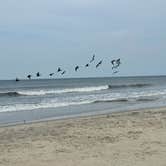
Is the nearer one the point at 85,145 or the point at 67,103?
the point at 85,145

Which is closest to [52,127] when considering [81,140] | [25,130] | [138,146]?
[25,130]

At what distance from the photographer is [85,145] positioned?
1052 centimetres

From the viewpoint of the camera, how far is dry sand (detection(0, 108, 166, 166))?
28.9 feet

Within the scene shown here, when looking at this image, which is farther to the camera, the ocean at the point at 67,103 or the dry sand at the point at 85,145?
the ocean at the point at 67,103

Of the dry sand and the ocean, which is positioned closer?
the dry sand

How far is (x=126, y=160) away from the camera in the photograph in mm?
8742

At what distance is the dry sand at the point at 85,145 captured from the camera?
8.80m

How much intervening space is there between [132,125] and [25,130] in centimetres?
324

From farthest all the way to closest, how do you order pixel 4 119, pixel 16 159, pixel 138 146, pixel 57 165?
pixel 4 119, pixel 138 146, pixel 16 159, pixel 57 165

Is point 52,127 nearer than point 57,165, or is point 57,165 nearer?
point 57,165

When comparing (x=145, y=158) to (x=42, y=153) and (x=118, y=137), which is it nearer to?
(x=42, y=153)

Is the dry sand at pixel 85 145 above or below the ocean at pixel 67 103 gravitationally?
above

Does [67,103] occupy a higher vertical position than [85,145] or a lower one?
lower

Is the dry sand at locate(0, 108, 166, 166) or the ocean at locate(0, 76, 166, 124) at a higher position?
the dry sand at locate(0, 108, 166, 166)
